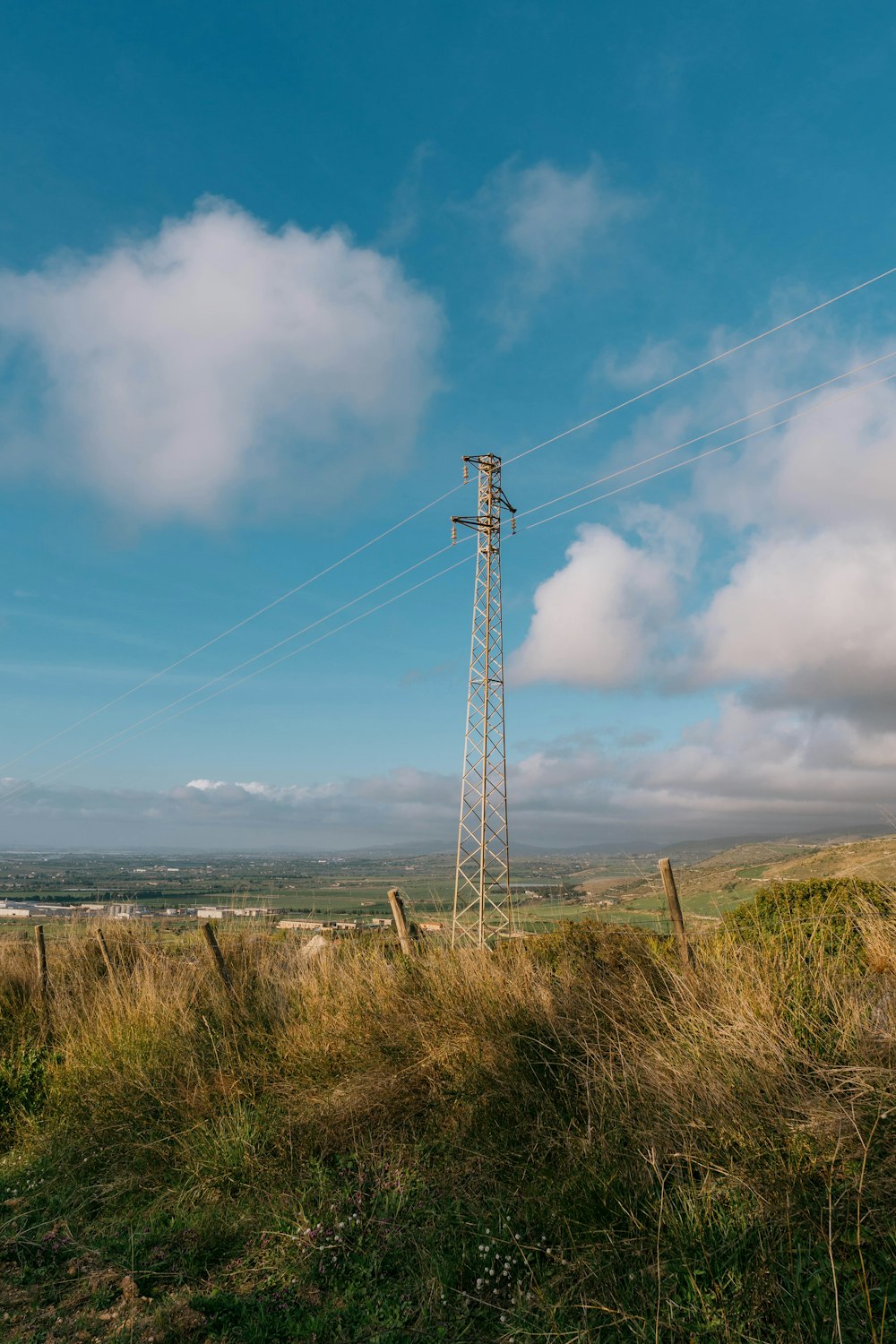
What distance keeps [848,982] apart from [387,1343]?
3323 mm

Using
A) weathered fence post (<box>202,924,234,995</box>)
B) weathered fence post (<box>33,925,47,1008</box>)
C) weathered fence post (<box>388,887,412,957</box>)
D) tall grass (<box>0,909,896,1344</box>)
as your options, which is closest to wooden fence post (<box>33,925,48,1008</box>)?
weathered fence post (<box>33,925,47,1008</box>)

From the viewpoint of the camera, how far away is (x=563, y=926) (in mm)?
6953

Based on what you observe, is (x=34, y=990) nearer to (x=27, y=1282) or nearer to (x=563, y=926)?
(x=27, y=1282)

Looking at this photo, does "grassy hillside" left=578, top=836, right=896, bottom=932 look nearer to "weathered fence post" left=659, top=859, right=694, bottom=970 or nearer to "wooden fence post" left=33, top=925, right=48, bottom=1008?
"weathered fence post" left=659, top=859, right=694, bottom=970

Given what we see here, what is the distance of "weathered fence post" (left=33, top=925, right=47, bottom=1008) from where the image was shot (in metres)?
10.6

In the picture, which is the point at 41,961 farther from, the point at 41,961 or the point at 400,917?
the point at 400,917

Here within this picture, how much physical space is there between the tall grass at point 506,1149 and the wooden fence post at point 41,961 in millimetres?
3121

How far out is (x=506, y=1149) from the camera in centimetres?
467

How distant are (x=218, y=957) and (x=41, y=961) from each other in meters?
4.32

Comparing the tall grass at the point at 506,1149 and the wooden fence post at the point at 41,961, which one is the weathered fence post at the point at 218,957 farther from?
the wooden fence post at the point at 41,961

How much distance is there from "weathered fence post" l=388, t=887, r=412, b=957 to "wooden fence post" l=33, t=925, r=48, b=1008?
18.7 feet

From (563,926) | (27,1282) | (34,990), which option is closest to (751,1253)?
(563,926)

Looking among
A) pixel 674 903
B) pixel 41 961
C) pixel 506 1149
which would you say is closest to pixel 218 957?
pixel 41 961

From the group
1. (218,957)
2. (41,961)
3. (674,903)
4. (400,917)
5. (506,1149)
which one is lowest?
(41,961)
